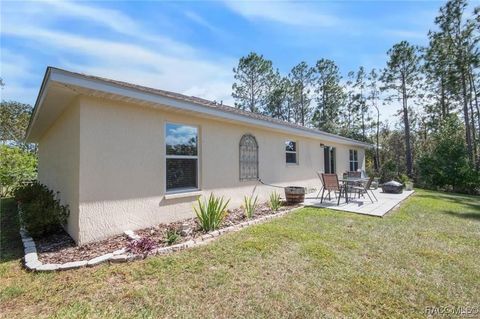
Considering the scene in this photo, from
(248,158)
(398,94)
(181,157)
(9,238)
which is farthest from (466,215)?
(398,94)

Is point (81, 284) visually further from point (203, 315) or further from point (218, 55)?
point (218, 55)

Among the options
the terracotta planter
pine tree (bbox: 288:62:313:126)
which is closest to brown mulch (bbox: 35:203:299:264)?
the terracotta planter

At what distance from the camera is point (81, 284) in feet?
10.4

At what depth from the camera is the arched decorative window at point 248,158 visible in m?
7.92

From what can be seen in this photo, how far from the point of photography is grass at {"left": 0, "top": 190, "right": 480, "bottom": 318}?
107 inches

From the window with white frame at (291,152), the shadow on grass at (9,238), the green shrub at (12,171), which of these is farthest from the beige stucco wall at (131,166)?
the green shrub at (12,171)

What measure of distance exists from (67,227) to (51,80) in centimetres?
306

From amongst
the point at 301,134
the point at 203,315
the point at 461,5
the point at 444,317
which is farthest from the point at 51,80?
the point at 461,5

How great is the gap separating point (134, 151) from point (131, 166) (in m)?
0.32

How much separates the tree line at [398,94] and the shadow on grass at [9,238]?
20.1m

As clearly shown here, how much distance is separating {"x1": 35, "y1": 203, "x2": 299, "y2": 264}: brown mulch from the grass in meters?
0.41

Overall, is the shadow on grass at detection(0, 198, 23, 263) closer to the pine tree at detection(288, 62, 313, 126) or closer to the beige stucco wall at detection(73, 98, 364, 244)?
the beige stucco wall at detection(73, 98, 364, 244)

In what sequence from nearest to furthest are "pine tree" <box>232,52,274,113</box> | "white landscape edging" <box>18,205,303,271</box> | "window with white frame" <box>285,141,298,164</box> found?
"white landscape edging" <box>18,205,303,271</box> → "window with white frame" <box>285,141,298,164</box> → "pine tree" <box>232,52,274,113</box>

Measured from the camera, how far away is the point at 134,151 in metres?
5.21
